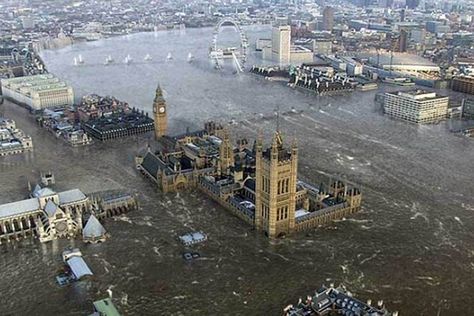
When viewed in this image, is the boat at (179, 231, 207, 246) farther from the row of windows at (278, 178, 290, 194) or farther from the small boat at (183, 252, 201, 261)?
the row of windows at (278, 178, 290, 194)

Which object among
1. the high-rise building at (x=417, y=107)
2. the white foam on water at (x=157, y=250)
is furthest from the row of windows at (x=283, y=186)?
the high-rise building at (x=417, y=107)

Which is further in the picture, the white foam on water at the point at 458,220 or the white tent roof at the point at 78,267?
the white foam on water at the point at 458,220

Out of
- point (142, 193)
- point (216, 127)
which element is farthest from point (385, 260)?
point (216, 127)

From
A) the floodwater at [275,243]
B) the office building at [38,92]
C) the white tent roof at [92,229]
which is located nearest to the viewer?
the floodwater at [275,243]

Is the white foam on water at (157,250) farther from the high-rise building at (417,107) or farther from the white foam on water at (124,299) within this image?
the high-rise building at (417,107)

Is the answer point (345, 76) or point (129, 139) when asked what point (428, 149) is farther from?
point (345, 76)

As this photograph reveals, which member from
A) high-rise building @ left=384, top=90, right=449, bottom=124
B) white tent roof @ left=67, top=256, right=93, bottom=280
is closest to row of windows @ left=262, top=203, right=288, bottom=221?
white tent roof @ left=67, top=256, right=93, bottom=280
